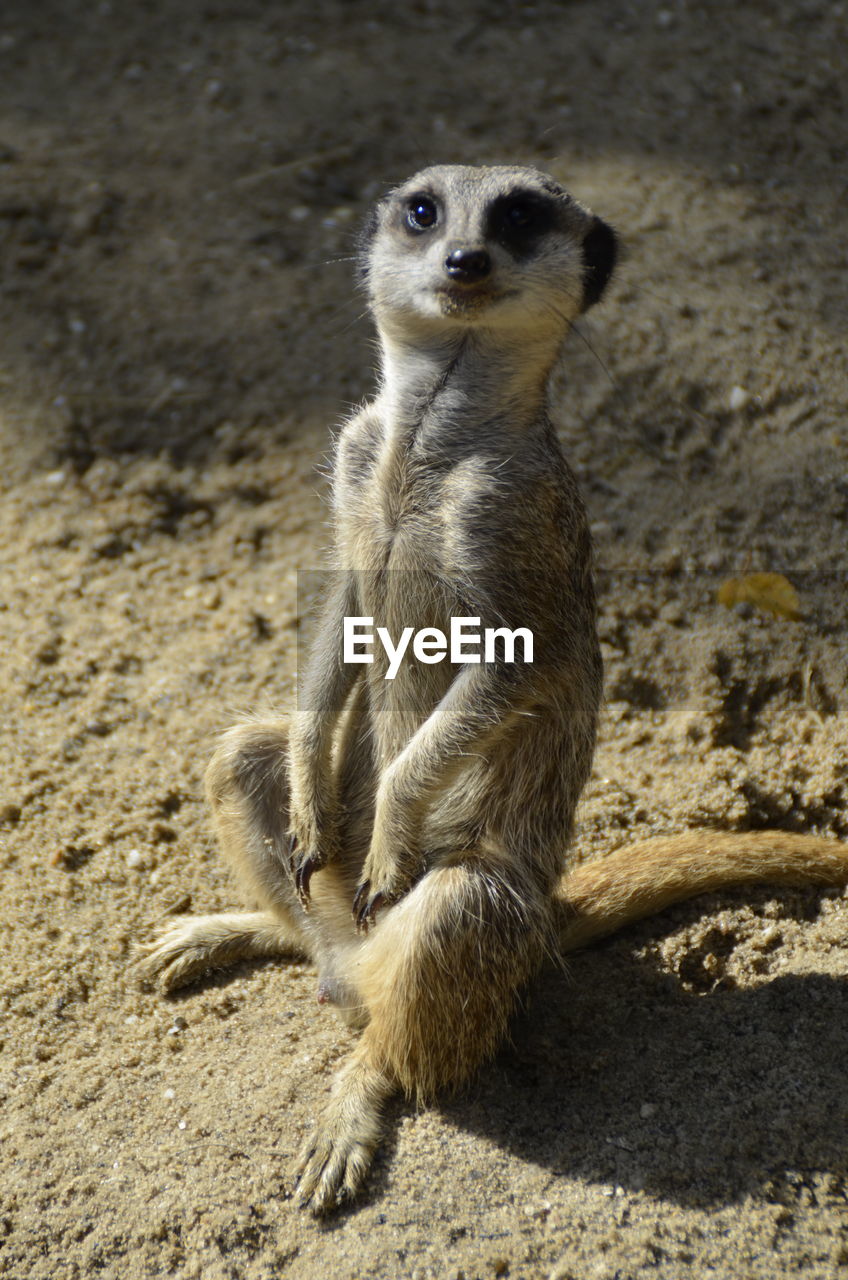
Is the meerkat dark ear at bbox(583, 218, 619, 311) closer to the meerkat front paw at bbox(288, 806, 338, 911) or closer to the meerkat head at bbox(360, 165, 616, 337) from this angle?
the meerkat head at bbox(360, 165, 616, 337)

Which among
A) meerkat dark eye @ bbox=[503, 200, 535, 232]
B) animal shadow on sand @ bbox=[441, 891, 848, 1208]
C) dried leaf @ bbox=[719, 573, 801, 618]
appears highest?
meerkat dark eye @ bbox=[503, 200, 535, 232]

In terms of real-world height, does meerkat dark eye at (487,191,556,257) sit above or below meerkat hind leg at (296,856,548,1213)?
above

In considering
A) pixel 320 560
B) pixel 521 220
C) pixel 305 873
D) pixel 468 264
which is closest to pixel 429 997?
pixel 305 873

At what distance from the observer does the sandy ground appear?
2.28 metres

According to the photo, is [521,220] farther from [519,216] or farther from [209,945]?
[209,945]

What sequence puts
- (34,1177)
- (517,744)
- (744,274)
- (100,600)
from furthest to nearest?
(744,274) < (100,600) < (517,744) < (34,1177)

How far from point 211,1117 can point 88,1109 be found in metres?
0.26

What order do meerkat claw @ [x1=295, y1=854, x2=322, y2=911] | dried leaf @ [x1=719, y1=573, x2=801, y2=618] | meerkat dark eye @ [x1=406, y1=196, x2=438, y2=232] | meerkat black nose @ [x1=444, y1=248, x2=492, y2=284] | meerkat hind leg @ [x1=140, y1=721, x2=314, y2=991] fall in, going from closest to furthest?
meerkat black nose @ [x1=444, y1=248, x2=492, y2=284], meerkat dark eye @ [x1=406, y1=196, x2=438, y2=232], meerkat claw @ [x1=295, y1=854, x2=322, y2=911], meerkat hind leg @ [x1=140, y1=721, x2=314, y2=991], dried leaf @ [x1=719, y1=573, x2=801, y2=618]

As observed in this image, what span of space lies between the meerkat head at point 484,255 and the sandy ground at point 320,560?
0.84m

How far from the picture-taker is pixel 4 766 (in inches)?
126

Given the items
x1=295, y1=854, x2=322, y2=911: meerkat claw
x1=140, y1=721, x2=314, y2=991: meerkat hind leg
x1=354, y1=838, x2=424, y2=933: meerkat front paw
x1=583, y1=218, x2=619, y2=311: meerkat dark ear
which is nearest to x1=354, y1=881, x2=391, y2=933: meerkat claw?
x1=354, y1=838, x2=424, y2=933: meerkat front paw

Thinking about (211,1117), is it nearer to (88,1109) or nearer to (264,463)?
(88,1109)

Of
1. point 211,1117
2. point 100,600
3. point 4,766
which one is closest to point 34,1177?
point 211,1117

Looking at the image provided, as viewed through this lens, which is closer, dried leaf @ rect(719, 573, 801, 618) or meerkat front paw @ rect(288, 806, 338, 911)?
meerkat front paw @ rect(288, 806, 338, 911)
